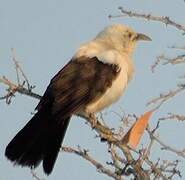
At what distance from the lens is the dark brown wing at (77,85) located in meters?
4.76

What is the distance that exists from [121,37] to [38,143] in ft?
6.23

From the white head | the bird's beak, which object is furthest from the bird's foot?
the bird's beak

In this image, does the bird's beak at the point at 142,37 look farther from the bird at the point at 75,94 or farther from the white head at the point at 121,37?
the bird at the point at 75,94

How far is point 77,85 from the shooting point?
16.3 ft

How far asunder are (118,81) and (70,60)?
0.57 meters

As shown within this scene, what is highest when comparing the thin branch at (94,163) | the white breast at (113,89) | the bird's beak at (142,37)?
the bird's beak at (142,37)

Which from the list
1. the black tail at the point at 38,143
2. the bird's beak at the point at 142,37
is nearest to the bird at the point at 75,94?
the black tail at the point at 38,143

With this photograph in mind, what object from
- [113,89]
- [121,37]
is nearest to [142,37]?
[121,37]

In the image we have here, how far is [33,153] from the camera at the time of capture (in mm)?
4562

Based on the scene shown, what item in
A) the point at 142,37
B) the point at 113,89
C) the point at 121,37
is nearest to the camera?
the point at 113,89

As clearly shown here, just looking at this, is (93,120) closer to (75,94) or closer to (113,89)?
(75,94)

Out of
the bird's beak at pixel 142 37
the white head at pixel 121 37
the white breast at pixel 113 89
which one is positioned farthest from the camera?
the bird's beak at pixel 142 37

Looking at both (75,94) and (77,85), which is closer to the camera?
(75,94)

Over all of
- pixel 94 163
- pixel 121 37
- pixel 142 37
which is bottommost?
pixel 94 163
